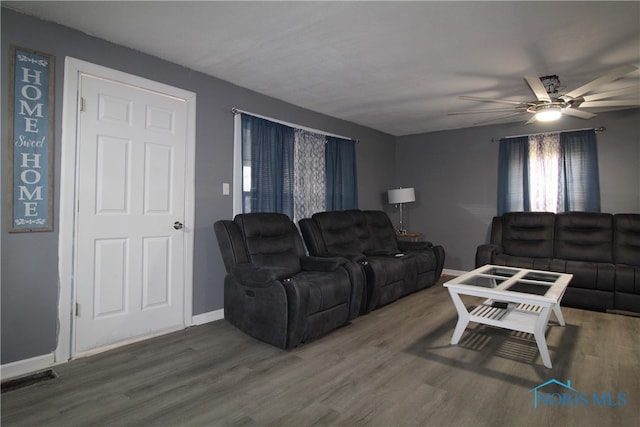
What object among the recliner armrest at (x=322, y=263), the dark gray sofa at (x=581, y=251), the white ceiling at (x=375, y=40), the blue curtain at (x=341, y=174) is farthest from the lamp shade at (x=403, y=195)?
the recliner armrest at (x=322, y=263)

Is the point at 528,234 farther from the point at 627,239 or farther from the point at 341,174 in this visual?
the point at 341,174

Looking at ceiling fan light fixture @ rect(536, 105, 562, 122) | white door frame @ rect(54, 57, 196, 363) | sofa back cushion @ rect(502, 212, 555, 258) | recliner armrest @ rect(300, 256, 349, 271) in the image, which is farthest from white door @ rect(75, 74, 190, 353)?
sofa back cushion @ rect(502, 212, 555, 258)

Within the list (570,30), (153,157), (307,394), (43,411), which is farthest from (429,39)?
(43,411)

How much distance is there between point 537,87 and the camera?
9.22 ft

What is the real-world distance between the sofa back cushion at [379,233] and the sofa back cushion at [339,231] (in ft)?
0.86

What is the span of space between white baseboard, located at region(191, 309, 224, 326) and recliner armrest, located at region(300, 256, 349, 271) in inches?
37.1

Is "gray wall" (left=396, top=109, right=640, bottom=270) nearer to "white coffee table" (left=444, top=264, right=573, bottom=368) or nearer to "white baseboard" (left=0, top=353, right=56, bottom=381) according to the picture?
"white coffee table" (left=444, top=264, right=573, bottom=368)

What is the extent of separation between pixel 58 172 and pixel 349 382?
7.97 ft

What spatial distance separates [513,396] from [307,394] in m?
1.19

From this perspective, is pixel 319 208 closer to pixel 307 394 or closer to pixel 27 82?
pixel 307 394

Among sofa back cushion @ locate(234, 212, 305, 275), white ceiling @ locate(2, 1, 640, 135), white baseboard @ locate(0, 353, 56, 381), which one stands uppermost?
white ceiling @ locate(2, 1, 640, 135)

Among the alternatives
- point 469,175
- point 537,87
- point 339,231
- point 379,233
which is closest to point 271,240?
point 339,231

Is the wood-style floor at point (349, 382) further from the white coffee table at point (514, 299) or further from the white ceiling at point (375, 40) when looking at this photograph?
the white ceiling at point (375, 40)

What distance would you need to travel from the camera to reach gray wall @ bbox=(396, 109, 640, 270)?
4332mm
